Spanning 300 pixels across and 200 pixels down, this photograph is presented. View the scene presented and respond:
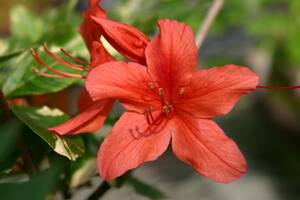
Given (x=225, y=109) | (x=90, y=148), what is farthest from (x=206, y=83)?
(x=90, y=148)

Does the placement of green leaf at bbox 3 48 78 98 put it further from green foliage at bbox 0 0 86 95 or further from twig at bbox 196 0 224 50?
twig at bbox 196 0 224 50

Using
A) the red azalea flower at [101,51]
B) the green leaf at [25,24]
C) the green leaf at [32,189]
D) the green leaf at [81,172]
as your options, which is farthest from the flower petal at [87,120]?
the green leaf at [25,24]

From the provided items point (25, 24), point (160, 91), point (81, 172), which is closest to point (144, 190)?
point (81, 172)

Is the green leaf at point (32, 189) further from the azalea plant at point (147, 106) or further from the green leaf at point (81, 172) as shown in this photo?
the green leaf at point (81, 172)

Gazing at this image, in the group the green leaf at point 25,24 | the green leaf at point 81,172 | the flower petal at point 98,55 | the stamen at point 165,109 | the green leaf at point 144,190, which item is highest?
the flower petal at point 98,55

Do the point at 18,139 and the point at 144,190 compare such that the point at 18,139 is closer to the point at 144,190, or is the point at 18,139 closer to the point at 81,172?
the point at 81,172

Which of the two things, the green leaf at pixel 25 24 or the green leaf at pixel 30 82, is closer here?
Answer: the green leaf at pixel 30 82
